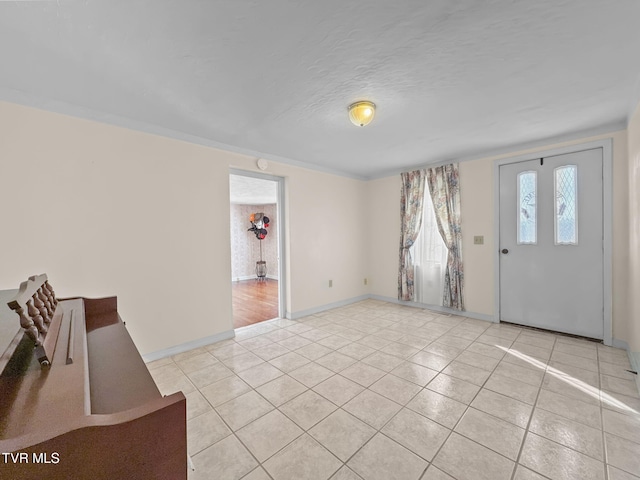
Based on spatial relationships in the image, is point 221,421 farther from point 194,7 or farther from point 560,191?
point 560,191

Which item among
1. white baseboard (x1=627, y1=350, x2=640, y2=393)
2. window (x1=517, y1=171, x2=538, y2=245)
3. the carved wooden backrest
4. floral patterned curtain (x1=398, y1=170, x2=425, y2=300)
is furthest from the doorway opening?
white baseboard (x1=627, y1=350, x2=640, y2=393)

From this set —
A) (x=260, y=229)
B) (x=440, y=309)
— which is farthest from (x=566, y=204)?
(x=260, y=229)

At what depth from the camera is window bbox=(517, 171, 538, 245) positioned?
3.36 m

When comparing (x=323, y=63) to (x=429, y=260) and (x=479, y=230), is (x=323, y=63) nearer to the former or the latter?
(x=479, y=230)

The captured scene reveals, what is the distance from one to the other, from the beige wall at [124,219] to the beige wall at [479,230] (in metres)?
2.20

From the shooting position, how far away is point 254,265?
27.1ft

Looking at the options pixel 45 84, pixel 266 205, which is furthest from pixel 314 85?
pixel 266 205

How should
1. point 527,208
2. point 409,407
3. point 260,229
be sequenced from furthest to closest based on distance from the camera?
1. point 260,229
2. point 527,208
3. point 409,407

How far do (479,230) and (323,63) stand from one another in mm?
3245

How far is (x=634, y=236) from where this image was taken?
2432mm

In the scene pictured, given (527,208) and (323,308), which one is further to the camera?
(323,308)

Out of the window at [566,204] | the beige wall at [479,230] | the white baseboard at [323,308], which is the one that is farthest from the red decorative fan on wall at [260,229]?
the window at [566,204]

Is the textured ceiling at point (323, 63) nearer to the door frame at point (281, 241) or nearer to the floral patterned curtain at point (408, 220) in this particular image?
the door frame at point (281, 241)

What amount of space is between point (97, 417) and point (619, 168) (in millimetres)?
4511
